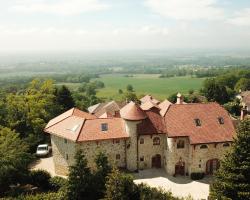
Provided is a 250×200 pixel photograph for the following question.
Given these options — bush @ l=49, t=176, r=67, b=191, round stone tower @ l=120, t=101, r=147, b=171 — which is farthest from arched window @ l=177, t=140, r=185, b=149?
bush @ l=49, t=176, r=67, b=191

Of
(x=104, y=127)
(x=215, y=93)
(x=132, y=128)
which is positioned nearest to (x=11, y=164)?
(x=104, y=127)

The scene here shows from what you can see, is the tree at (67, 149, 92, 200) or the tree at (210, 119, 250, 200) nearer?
the tree at (210, 119, 250, 200)

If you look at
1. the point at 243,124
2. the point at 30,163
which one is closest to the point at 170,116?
the point at 243,124

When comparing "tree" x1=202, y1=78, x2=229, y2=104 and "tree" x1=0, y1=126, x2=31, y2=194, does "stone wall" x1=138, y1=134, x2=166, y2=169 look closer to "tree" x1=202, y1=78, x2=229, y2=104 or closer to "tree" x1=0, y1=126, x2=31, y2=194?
"tree" x1=0, y1=126, x2=31, y2=194

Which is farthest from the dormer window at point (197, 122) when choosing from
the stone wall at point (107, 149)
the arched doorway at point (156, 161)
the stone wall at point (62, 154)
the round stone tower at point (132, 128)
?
the stone wall at point (62, 154)

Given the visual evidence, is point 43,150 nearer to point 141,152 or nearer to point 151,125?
point 141,152

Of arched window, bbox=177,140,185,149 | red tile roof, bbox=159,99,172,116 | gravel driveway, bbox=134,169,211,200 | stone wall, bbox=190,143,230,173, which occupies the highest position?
red tile roof, bbox=159,99,172,116
